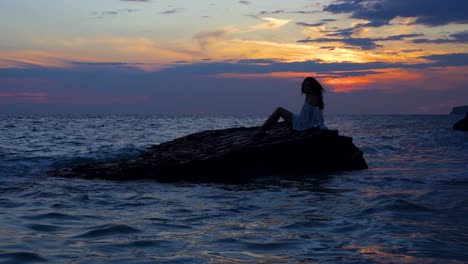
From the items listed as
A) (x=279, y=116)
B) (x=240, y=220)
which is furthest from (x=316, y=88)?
(x=240, y=220)

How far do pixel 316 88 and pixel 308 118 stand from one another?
887 millimetres

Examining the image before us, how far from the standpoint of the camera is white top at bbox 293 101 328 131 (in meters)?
13.9

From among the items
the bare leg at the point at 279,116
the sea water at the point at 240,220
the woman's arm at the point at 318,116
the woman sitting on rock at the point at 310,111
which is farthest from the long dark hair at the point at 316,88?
the sea water at the point at 240,220

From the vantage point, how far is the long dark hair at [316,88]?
44.9 ft

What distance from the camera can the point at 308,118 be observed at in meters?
14.0

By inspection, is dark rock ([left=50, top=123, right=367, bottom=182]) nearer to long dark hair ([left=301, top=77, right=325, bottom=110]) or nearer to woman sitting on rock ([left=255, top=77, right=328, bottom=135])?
woman sitting on rock ([left=255, top=77, right=328, bottom=135])

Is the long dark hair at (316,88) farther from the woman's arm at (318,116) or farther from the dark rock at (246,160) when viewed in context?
the dark rock at (246,160)

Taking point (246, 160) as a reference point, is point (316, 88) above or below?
above

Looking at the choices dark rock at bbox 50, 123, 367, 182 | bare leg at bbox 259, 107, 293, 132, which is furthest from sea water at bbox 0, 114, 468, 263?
bare leg at bbox 259, 107, 293, 132

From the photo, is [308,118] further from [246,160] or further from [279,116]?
[246,160]

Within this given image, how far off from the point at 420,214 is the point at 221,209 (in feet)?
10.4

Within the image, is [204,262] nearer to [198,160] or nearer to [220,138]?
[198,160]

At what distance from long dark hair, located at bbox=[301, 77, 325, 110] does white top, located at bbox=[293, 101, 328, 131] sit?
0.70ft

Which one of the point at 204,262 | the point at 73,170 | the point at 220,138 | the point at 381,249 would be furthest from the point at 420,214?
the point at 73,170
